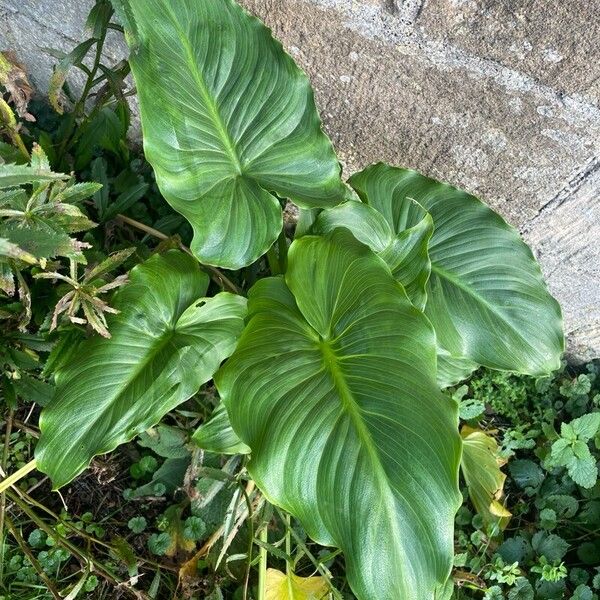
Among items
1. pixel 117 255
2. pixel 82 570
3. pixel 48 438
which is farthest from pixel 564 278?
pixel 82 570

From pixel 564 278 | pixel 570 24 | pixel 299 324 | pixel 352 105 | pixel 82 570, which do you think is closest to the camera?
pixel 570 24

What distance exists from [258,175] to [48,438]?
1.99 feet

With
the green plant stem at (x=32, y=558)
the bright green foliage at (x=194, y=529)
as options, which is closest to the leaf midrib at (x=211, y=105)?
the bright green foliage at (x=194, y=529)

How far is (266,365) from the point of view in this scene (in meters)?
1.15

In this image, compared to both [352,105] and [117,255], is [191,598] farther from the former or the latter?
[352,105]

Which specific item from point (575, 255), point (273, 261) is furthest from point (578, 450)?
point (273, 261)

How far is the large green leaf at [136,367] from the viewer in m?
1.16

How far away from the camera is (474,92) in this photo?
1.29 metres

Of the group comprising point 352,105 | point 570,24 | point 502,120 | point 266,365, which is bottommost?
point 266,365

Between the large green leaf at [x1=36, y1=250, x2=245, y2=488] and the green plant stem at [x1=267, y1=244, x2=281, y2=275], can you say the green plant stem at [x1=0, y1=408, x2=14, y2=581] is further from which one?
the green plant stem at [x1=267, y1=244, x2=281, y2=275]

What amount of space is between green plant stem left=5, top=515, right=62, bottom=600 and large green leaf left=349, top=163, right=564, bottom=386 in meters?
0.95

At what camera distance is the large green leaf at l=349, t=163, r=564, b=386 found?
1.39 metres

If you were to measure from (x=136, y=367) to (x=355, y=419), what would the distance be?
41 centimetres

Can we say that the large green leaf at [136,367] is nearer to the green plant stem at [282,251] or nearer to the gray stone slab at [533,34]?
the green plant stem at [282,251]
